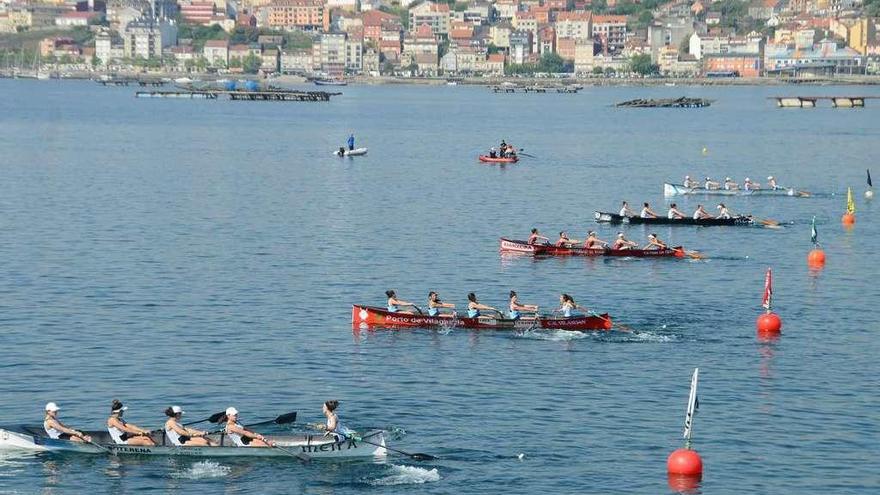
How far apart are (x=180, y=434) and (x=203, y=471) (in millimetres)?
1221

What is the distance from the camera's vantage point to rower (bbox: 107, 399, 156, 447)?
127ft

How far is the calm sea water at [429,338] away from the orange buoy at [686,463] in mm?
554

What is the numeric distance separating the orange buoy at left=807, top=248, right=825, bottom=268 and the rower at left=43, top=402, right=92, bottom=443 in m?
41.4

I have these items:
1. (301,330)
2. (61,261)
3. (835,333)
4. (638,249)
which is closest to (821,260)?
(638,249)

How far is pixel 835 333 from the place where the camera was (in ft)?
180

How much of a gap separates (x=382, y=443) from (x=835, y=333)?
A: 22236 mm

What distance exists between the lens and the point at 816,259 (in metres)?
70.8

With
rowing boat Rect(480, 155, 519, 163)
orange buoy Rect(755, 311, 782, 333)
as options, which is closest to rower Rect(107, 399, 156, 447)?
orange buoy Rect(755, 311, 782, 333)

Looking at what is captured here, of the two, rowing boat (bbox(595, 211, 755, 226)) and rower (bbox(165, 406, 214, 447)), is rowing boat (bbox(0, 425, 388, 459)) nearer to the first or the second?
rower (bbox(165, 406, 214, 447))

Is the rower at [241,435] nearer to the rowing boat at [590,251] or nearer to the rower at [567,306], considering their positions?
the rower at [567,306]

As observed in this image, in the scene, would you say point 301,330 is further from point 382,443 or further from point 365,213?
point 365,213

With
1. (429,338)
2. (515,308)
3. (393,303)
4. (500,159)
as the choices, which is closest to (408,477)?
(429,338)

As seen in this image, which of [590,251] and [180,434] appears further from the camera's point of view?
[590,251]

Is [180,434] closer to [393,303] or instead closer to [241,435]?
[241,435]
